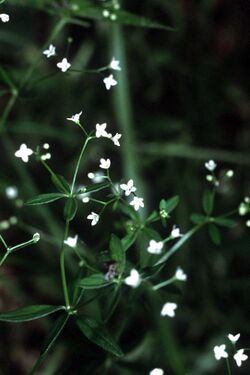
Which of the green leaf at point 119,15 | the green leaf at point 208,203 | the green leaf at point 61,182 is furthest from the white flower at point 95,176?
the green leaf at point 119,15

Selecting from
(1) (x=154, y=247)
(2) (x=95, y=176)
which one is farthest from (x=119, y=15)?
(1) (x=154, y=247)

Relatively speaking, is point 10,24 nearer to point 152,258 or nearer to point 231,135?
point 231,135

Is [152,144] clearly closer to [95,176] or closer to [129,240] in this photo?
[95,176]

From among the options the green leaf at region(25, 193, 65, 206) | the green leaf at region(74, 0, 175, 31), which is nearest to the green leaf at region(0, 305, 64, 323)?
the green leaf at region(25, 193, 65, 206)

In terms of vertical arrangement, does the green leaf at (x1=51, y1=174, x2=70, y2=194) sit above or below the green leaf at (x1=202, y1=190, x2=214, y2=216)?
below

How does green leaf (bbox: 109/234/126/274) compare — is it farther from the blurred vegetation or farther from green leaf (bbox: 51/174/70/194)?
the blurred vegetation

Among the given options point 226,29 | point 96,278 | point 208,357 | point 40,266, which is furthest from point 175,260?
point 226,29
